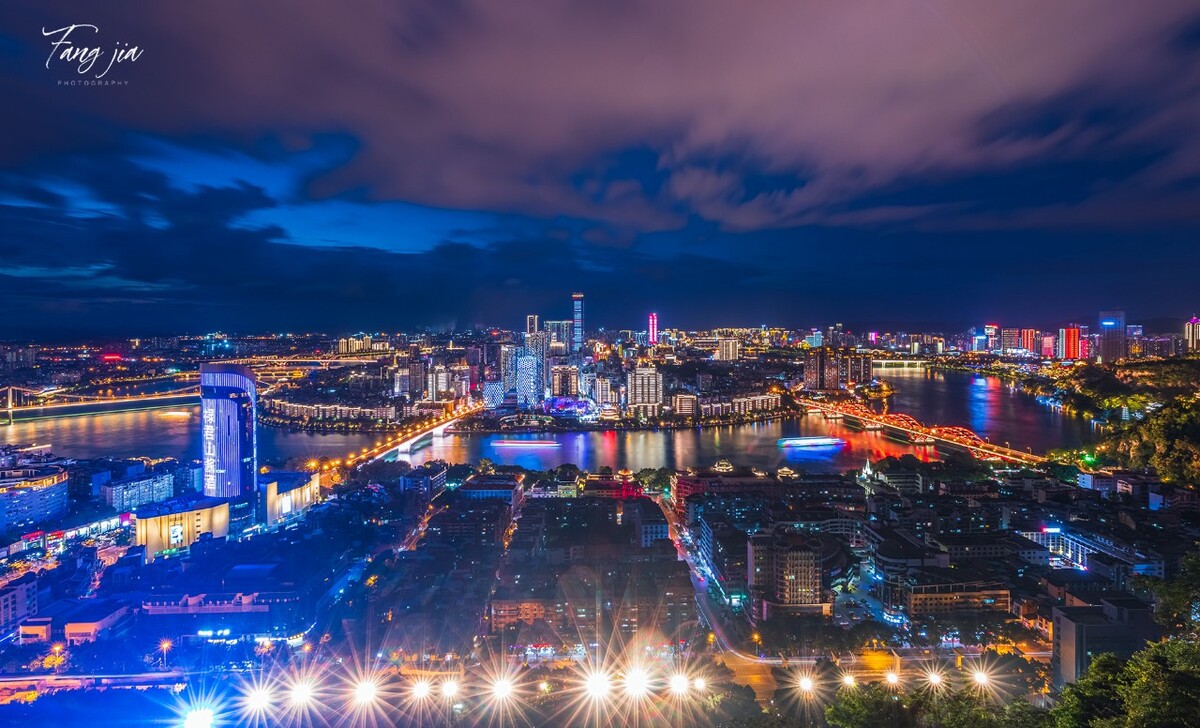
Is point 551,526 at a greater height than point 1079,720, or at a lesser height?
lesser

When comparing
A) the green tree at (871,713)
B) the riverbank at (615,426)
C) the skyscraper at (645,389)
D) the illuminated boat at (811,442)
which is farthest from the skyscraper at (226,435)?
the skyscraper at (645,389)

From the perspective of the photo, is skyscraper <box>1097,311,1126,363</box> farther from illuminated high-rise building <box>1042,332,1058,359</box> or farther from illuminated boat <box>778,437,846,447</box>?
illuminated boat <box>778,437,846,447</box>

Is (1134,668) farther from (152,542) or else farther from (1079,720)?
A: (152,542)

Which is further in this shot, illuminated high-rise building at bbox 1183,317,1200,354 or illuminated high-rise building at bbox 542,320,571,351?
illuminated high-rise building at bbox 542,320,571,351

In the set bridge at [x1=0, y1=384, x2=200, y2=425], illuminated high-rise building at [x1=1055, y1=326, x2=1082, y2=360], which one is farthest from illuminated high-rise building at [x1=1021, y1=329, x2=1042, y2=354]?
bridge at [x1=0, y1=384, x2=200, y2=425]

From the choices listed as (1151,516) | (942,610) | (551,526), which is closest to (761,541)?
(942,610)

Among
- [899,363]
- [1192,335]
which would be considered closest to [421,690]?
[1192,335]

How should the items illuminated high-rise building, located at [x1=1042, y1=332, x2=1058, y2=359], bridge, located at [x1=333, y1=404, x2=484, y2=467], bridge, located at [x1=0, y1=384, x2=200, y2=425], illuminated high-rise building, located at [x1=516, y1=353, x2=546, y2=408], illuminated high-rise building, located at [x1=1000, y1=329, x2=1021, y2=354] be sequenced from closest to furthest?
bridge, located at [x1=333, y1=404, x2=484, y2=467] < bridge, located at [x1=0, y1=384, x2=200, y2=425] < illuminated high-rise building, located at [x1=516, y1=353, x2=546, y2=408] < illuminated high-rise building, located at [x1=1042, y1=332, x2=1058, y2=359] < illuminated high-rise building, located at [x1=1000, y1=329, x2=1021, y2=354]

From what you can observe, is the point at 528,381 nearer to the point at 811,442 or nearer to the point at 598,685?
the point at 811,442
